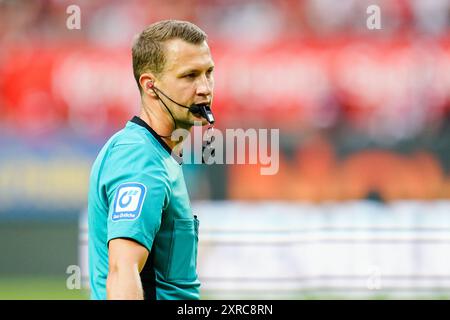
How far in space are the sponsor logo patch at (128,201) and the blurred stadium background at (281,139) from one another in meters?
5.49

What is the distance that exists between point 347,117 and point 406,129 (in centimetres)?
57

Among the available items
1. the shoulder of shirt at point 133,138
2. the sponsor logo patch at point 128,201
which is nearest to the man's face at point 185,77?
the shoulder of shirt at point 133,138

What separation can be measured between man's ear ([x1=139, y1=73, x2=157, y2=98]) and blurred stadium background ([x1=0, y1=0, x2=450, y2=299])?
518cm

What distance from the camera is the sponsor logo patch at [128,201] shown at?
2.54 m

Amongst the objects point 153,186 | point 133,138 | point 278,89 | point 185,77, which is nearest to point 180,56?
point 185,77

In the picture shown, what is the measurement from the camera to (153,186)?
262cm

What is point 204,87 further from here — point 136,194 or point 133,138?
point 136,194

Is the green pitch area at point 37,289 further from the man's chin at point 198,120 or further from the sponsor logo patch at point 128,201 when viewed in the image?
the sponsor logo patch at point 128,201

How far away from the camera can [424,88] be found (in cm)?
859

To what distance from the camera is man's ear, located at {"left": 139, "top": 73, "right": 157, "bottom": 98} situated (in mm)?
2963

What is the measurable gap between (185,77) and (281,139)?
555cm

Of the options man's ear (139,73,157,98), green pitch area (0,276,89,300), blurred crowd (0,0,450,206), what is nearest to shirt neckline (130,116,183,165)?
man's ear (139,73,157,98)
